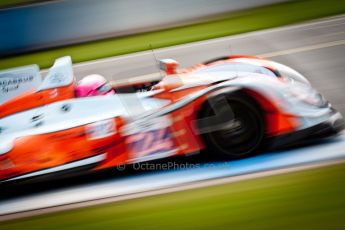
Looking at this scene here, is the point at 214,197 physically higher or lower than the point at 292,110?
lower

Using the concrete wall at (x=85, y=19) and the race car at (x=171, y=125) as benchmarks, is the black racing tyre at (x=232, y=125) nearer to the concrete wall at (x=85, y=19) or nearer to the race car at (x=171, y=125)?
the race car at (x=171, y=125)

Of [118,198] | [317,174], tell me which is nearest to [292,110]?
[317,174]

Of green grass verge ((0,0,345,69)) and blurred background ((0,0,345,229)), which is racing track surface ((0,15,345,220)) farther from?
green grass verge ((0,0,345,69))

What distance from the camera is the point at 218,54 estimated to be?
9641mm

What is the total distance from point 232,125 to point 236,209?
1.23 metres

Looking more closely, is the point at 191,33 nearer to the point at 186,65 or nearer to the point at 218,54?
the point at 218,54

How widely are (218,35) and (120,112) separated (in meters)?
5.41

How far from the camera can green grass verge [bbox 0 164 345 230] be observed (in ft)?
13.5

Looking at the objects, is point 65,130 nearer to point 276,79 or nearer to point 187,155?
point 187,155

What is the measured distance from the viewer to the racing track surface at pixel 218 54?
535 centimetres

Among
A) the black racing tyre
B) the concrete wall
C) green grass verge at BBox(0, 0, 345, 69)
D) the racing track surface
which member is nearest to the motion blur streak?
the racing track surface

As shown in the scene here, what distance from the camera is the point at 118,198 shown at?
5137 mm

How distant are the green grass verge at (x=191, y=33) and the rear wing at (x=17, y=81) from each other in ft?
14.4

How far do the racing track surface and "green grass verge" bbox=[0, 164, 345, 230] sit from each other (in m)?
0.40
